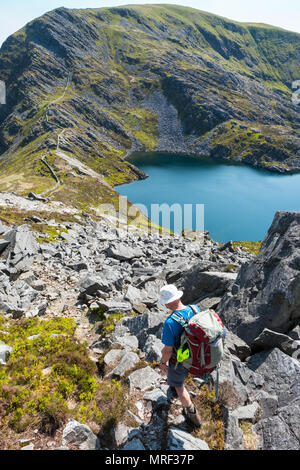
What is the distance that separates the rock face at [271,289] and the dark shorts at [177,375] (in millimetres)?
5353

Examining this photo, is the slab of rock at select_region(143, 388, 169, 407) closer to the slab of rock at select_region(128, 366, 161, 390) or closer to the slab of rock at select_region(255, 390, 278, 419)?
the slab of rock at select_region(128, 366, 161, 390)

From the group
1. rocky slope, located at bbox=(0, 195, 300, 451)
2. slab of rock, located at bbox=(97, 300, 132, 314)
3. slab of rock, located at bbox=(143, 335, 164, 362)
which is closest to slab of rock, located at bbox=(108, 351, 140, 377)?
rocky slope, located at bbox=(0, 195, 300, 451)

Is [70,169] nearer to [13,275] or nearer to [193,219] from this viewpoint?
[193,219]

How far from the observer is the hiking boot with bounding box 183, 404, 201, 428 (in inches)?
275

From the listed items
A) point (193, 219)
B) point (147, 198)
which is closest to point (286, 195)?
point (193, 219)

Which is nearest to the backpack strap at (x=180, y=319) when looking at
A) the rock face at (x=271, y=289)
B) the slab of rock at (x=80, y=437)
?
the slab of rock at (x=80, y=437)

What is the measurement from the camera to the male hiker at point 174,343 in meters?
6.85

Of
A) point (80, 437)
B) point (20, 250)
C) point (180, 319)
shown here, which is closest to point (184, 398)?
point (180, 319)

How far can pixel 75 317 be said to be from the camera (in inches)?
579

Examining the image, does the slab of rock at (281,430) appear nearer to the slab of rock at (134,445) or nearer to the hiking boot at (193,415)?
the hiking boot at (193,415)

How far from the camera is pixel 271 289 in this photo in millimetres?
11766

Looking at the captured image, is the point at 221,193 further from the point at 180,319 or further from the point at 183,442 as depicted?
the point at 183,442

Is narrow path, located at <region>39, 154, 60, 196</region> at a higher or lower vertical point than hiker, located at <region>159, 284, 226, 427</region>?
lower

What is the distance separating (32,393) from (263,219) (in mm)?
109363
